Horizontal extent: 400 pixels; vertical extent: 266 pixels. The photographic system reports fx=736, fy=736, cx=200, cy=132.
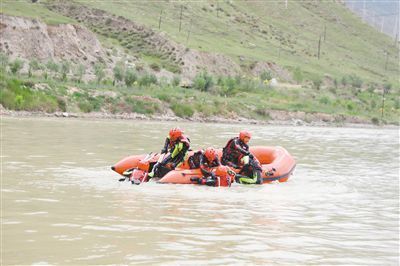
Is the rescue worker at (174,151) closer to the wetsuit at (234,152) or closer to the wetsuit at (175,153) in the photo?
the wetsuit at (175,153)

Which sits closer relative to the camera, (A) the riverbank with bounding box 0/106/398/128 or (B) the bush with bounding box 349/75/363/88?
(A) the riverbank with bounding box 0/106/398/128

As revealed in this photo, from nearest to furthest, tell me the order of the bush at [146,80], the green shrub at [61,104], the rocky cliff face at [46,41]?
the green shrub at [61,104] → the bush at [146,80] → the rocky cliff face at [46,41]

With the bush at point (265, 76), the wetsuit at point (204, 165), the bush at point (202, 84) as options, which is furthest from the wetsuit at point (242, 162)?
the bush at point (265, 76)

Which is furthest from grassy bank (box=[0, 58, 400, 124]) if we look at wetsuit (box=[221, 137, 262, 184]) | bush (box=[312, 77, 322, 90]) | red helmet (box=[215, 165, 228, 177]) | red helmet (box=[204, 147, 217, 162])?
red helmet (box=[215, 165, 228, 177])

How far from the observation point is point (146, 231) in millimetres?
11023

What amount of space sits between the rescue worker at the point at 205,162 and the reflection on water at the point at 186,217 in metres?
0.52

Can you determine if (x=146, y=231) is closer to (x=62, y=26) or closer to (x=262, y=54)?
(x=62, y=26)

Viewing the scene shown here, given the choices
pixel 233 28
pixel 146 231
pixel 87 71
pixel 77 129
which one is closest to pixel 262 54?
pixel 233 28

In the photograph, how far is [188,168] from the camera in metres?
17.6

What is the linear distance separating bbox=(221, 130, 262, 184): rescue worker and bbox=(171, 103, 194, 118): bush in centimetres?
3479

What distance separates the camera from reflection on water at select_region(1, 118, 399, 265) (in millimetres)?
9602

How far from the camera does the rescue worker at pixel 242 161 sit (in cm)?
1786

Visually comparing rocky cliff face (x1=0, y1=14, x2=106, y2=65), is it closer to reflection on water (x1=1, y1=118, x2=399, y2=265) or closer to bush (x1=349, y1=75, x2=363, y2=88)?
bush (x1=349, y1=75, x2=363, y2=88)

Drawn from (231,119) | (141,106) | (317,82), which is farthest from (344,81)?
(141,106)
